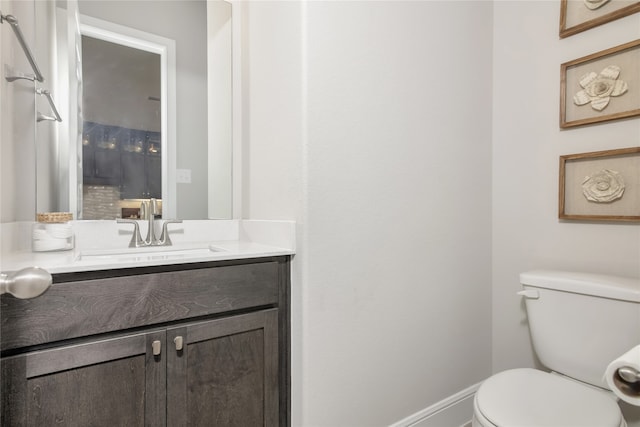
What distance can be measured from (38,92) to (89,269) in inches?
29.3

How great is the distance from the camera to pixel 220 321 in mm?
1098

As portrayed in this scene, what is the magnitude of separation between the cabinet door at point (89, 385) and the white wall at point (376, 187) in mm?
470

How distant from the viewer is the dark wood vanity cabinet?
32.7 inches

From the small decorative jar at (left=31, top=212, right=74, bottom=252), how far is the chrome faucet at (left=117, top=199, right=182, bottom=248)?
0.24 metres

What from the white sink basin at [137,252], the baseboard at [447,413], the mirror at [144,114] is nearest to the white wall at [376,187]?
the baseboard at [447,413]

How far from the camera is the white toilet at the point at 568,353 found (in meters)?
1.04

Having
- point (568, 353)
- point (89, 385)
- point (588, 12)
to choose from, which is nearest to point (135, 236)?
point (89, 385)

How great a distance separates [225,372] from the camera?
3.60 feet

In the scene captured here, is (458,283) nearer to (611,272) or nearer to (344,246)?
(611,272)

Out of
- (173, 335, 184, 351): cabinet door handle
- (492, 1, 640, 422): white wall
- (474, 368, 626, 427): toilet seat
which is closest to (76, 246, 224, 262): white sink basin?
(173, 335, 184, 351): cabinet door handle

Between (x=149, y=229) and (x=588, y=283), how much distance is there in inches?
65.4

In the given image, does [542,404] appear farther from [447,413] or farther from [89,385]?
[89,385]

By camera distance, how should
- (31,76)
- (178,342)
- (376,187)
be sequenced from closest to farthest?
1. (178,342)
2. (31,76)
3. (376,187)

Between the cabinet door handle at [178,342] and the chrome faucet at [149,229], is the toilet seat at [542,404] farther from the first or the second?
the chrome faucet at [149,229]
